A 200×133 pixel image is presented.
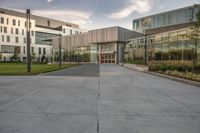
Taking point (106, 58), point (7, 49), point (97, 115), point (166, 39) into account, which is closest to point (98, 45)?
point (106, 58)

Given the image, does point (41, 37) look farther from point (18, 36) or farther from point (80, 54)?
point (80, 54)

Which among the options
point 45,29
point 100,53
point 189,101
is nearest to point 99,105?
point 189,101

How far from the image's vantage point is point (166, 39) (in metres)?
34.9

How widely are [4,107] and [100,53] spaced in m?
54.3

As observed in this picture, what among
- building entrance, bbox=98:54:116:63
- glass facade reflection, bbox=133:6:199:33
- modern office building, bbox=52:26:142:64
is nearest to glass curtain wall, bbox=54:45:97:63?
modern office building, bbox=52:26:142:64

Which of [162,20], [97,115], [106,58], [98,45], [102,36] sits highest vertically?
[162,20]

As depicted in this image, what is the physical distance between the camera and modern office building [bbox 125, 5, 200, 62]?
1115 inches

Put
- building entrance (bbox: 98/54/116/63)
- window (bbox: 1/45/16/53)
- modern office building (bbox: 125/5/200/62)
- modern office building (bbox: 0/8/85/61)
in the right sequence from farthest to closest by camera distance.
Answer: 1. modern office building (bbox: 0/8/85/61)
2. window (bbox: 1/45/16/53)
3. building entrance (bbox: 98/54/116/63)
4. modern office building (bbox: 125/5/200/62)

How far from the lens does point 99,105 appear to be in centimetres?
700

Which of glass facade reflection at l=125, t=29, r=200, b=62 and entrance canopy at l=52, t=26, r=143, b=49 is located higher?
entrance canopy at l=52, t=26, r=143, b=49

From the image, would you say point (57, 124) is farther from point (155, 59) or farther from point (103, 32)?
point (103, 32)

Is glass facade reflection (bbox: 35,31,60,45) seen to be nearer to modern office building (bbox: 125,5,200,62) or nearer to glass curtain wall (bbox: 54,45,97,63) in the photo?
glass curtain wall (bbox: 54,45,97,63)

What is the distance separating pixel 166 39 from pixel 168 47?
1.81 meters

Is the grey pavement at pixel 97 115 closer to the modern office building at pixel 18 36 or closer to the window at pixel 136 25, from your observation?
the window at pixel 136 25
